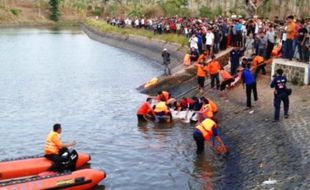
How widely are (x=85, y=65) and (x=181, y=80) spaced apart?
20788 millimetres

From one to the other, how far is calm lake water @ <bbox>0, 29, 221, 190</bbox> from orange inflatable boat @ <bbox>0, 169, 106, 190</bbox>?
63 centimetres

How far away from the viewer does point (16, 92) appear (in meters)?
36.2

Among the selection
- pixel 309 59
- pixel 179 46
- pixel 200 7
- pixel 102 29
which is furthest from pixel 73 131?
pixel 102 29

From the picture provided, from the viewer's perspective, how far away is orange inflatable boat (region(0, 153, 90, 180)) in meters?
17.4

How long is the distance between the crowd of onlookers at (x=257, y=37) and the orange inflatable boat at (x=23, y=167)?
13.2m

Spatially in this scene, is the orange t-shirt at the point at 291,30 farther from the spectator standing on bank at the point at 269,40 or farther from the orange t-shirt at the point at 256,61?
the orange t-shirt at the point at 256,61

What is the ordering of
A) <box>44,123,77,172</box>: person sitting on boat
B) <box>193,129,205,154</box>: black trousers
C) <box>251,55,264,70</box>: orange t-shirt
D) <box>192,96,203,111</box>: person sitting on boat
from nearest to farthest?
1. <box>44,123,77,172</box>: person sitting on boat
2. <box>193,129,205,154</box>: black trousers
3. <box>192,96,203,111</box>: person sitting on boat
4. <box>251,55,264,70</box>: orange t-shirt

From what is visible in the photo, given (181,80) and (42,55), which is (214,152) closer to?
(181,80)

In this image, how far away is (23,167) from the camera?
58.2 ft

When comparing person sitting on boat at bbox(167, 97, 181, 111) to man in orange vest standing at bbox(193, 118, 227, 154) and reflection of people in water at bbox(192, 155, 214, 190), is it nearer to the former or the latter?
man in orange vest standing at bbox(193, 118, 227, 154)

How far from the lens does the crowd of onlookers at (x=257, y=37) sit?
25.6m

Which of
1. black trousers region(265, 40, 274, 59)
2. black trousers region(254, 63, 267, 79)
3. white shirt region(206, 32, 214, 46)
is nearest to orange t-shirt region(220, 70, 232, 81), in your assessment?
black trousers region(254, 63, 267, 79)

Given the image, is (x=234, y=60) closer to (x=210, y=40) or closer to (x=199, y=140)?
(x=210, y=40)

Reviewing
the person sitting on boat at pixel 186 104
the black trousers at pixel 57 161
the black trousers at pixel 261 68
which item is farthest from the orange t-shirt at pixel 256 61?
the black trousers at pixel 57 161
